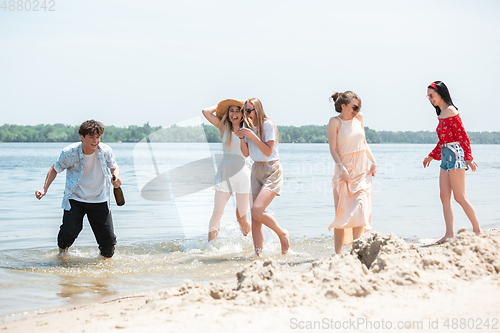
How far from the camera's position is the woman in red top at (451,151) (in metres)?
6.18

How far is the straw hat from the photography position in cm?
656

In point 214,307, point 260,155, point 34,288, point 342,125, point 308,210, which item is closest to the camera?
point 214,307

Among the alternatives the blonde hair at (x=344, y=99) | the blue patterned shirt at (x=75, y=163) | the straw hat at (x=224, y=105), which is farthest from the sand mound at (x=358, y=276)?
the straw hat at (x=224, y=105)

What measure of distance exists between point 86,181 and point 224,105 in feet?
6.99

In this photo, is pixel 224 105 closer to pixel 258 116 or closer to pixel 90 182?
pixel 258 116

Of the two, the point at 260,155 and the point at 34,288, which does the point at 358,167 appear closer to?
the point at 260,155

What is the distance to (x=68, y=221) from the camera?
611 centimetres

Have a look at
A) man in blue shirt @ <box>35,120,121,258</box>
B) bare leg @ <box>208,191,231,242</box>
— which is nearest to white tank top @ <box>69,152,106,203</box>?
man in blue shirt @ <box>35,120,121,258</box>

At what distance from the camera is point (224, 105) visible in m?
6.65

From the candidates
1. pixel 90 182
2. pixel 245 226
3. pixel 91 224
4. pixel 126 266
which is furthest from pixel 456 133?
pixel 91 224

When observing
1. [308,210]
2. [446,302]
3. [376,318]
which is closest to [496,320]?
[446,302]

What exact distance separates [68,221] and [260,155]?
2640 millimetres

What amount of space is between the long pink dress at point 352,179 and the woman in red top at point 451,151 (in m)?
1.31

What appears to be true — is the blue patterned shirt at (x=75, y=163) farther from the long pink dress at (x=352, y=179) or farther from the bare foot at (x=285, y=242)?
the long pink dress at (x=352, y=179)
